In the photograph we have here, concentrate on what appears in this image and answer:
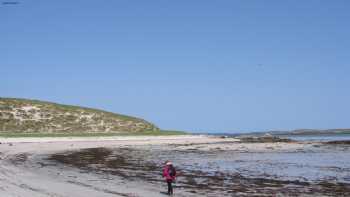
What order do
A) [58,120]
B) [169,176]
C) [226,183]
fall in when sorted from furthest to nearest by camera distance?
[58,120], [226,183], [169,176]

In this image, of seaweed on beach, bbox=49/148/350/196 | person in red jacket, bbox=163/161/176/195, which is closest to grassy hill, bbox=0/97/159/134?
seaweed on beach, bbox=49/148/350/196

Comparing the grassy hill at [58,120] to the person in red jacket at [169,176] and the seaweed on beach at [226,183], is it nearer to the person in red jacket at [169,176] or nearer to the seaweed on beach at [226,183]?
the seaweed on beach at [226,183]

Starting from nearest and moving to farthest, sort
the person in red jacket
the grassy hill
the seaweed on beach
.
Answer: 1. the person in red jacket
2. the seaweed on beach
3. the grassy hill

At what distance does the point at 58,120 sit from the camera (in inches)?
4139

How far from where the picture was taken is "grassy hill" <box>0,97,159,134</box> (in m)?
101

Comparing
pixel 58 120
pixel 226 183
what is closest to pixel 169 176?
pixel 226 183

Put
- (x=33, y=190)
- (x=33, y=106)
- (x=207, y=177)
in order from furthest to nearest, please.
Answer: (x=33, y=106)
(x=207, y=177)
(x=33, y=190)

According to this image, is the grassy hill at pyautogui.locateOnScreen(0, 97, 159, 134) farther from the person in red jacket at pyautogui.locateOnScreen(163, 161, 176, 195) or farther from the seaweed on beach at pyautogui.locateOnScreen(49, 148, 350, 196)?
the person in red jacket at pyautogui.locateOnScreen(163, 161, 176, 195)

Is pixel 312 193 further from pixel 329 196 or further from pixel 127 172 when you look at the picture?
pixel 127 172

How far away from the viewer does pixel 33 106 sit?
109 m

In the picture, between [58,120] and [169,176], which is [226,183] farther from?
[58,120]

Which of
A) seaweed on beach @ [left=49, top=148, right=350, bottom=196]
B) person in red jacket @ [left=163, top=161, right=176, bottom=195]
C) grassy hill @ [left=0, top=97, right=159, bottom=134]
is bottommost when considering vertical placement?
seaweed on beach @ [left=49, top=148, right=350, bottom=196]

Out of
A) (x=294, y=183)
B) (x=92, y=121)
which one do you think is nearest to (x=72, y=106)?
(x=92, y=121)

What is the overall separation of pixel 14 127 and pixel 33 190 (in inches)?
3151
